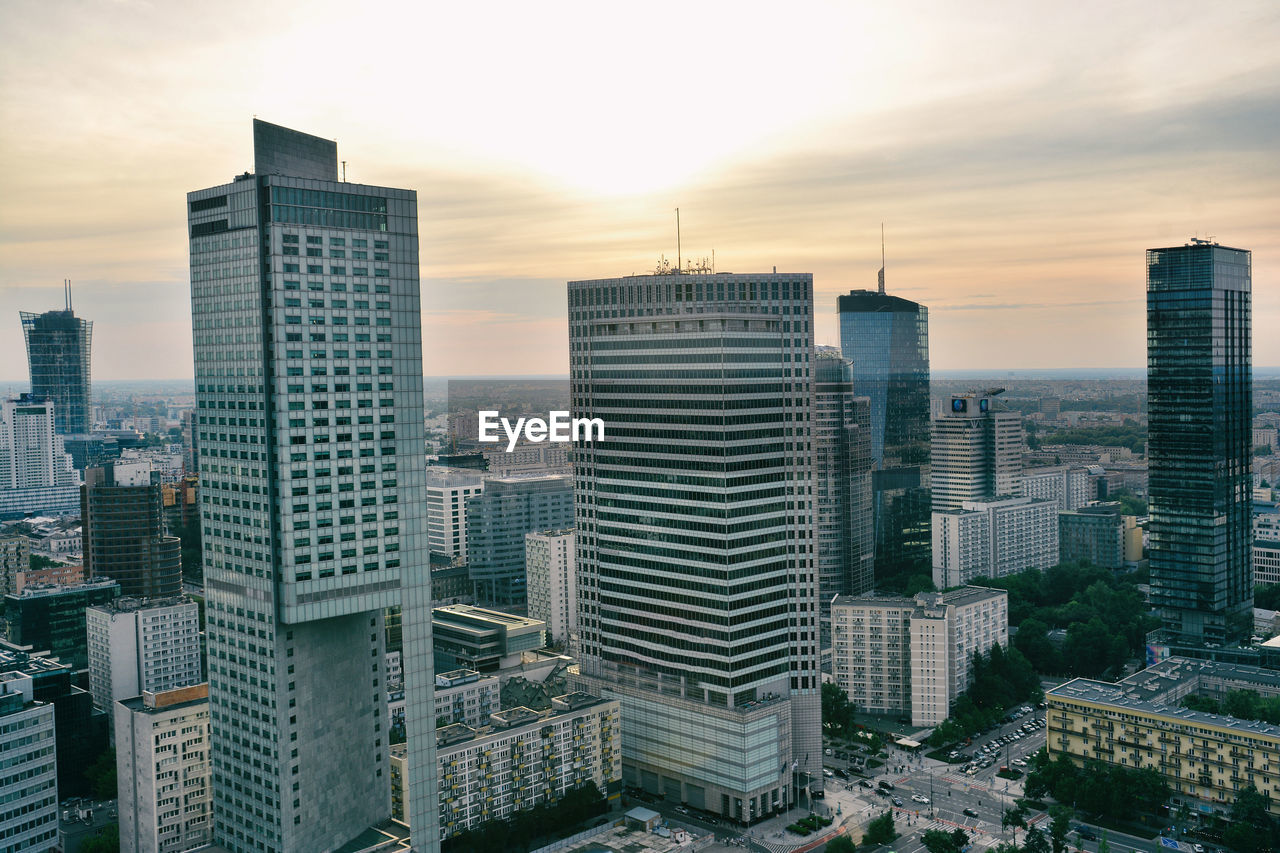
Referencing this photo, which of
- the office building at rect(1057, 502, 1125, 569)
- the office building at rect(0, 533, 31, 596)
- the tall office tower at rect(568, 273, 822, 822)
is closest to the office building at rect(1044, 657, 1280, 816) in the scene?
the tall office tower at rect(568, 273, 822, 822)

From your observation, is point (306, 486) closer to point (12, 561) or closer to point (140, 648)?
point (140, 648)

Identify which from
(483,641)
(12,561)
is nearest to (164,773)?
→ (483,641)

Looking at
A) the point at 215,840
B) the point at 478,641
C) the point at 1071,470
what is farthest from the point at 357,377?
the point at 1071,470

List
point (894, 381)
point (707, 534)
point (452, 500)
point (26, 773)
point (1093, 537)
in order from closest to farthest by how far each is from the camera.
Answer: point (26, 773) < point (707, 534) < point (452, 500) < point (1093, 537) < point (894, 381)

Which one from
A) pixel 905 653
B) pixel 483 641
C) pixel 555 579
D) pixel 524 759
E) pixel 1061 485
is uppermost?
pixel 1061 485

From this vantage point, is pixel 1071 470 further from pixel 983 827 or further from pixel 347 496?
pixel 347 496

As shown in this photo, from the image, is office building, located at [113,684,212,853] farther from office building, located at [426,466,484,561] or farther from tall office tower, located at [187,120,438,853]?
office building, located at [426,466,484,561]
